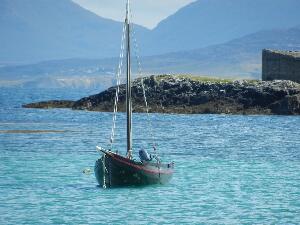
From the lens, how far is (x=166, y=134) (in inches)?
3809

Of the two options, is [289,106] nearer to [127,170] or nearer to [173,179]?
[173,179]

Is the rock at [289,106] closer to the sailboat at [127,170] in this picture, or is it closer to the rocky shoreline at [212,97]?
the rocky shoreline at [212,97]

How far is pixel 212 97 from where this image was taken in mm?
135375

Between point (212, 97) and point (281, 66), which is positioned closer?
point (212, 97)

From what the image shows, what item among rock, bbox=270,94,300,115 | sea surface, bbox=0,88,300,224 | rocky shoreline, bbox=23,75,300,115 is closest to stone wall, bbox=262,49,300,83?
rocky shoreline, bbox=23,75,300,115

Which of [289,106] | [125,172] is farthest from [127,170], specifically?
[289,106]

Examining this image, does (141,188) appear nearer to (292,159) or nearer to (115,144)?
(292,159)

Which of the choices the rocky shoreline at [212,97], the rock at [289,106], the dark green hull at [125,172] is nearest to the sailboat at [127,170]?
the dark green hull at [125,172]

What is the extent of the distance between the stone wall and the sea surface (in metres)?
32.0

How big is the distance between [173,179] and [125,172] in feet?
21.2

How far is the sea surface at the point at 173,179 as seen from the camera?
46.1 m

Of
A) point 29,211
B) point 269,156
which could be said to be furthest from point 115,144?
point 29,211

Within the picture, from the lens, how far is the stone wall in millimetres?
141250

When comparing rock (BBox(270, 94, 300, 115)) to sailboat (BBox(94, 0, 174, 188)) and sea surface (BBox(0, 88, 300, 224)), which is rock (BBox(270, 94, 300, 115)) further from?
sailboat (BBox(94, 0, 174, 188))
